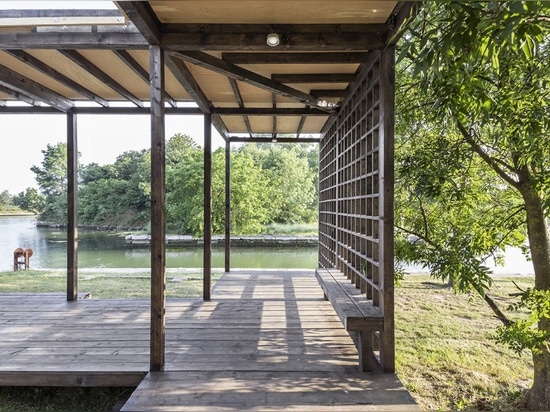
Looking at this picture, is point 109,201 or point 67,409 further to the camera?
point 109,201

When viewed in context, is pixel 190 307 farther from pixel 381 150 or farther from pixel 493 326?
pixel 493 326

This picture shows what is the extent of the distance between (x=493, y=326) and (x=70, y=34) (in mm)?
5728

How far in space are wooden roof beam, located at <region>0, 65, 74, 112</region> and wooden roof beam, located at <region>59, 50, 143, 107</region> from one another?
0.82 metres

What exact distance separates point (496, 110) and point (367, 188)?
118 cm

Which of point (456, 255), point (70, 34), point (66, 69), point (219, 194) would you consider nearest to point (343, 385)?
point (456, 255)

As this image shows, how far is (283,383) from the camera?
2.40 m

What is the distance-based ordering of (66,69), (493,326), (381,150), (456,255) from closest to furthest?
(381,150)
(456,255)
(66,69)
(493,326)

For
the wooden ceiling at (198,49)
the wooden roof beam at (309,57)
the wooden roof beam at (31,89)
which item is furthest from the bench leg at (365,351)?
the wooden roof beam at (31,89)

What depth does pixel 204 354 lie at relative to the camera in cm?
283

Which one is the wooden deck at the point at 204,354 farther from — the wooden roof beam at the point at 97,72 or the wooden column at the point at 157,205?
the wooden roof beam at the point at 97,72

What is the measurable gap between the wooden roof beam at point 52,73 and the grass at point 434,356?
2825mm

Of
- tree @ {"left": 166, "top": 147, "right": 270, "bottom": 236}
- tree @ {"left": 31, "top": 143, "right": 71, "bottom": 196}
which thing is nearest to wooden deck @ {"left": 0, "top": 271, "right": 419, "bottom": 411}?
tree @ {"left": 166, "top": 147, "right": 270, "bottom": 236}

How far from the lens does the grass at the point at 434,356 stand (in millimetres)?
2852

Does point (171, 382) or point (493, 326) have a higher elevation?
point (171, 382)
